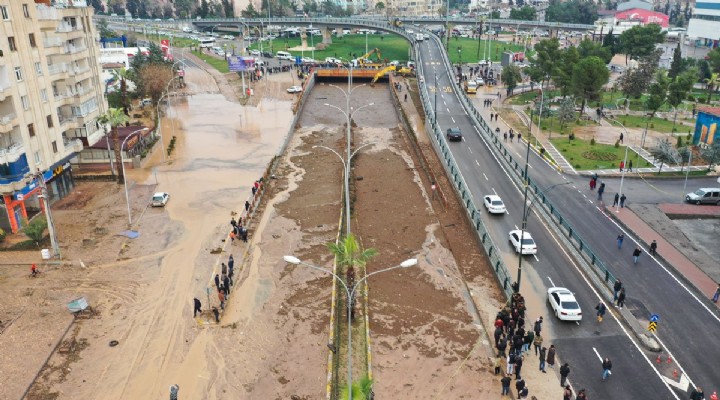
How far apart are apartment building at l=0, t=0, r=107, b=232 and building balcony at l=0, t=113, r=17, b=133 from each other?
64mm

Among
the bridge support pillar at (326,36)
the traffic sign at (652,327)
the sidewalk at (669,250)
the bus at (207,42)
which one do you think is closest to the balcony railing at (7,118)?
the traffic sign at (652,327)

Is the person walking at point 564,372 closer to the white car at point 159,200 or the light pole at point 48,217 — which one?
the light pole at point 48,217

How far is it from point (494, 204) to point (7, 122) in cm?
3867

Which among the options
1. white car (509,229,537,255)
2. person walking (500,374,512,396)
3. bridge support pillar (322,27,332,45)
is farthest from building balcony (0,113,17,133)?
bridge support pillar (322,27,332,45)

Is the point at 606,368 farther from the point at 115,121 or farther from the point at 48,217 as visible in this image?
the point at 115,121

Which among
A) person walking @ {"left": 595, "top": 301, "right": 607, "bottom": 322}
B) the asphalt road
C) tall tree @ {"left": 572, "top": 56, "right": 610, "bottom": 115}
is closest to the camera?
the asphalt road

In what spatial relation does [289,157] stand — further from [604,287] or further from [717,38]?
[717,38]

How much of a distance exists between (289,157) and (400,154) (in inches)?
513

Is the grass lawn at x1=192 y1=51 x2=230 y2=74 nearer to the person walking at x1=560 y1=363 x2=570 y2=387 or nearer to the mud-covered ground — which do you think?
the mud-covered ground

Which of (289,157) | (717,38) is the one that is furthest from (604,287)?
(717,38)

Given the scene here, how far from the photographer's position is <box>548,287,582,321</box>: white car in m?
33.4

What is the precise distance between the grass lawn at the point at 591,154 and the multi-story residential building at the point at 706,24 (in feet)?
338

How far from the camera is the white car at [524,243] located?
1634 inches

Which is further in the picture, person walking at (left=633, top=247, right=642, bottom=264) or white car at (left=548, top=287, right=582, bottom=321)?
person walking at (left=633, top=247, right=642, bottom=264)
